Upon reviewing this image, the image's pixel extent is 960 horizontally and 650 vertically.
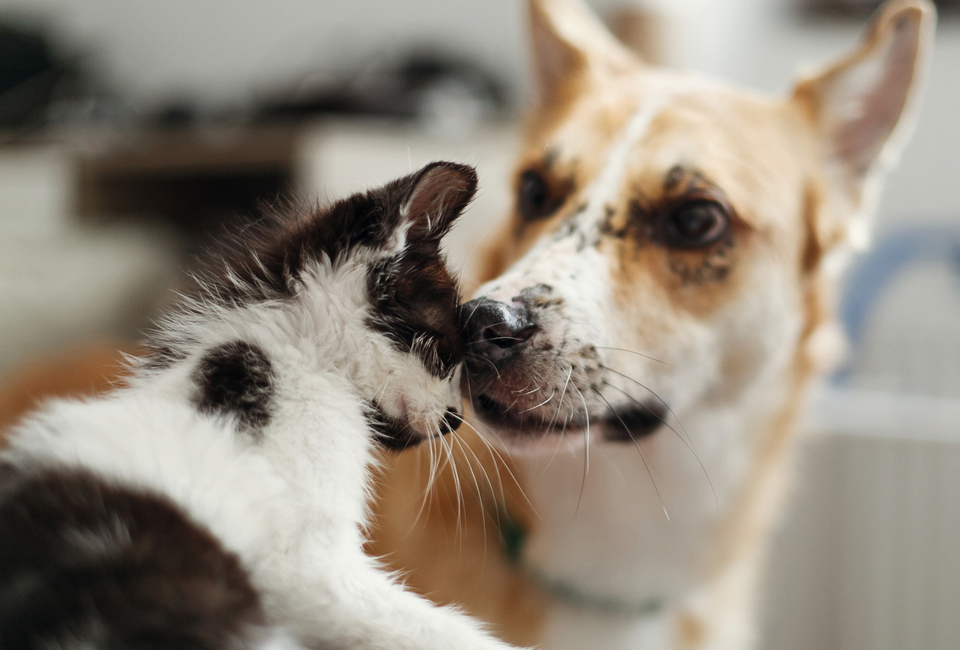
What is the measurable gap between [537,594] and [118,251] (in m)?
1.01

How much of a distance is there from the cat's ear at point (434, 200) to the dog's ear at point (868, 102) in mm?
648

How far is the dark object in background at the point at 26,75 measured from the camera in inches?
86.4

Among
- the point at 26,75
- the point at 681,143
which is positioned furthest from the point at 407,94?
the point at 26,75

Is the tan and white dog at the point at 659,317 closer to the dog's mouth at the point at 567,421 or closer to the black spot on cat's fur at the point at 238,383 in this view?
the dog's mouth at the point at 567,421

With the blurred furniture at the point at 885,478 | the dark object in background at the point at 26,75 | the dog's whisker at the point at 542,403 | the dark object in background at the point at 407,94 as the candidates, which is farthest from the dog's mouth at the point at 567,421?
the dark object in background at the point at 26,75

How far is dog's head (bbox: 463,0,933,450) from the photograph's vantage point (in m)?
0.49

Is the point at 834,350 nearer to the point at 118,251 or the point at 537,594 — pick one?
the point at 537,594

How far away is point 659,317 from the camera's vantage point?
63cm

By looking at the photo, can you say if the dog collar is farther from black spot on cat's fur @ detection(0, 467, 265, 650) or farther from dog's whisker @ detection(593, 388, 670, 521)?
black spot on cat's fur @ detection(0, 467, 265, 650)

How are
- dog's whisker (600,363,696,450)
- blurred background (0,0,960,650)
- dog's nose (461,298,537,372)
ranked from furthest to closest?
1. blurred background (0,0,960,650)
2. dog's whisker (600,363,696,450)
3. dog's nose (461,298,537,372)

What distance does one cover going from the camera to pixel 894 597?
48.3 inches

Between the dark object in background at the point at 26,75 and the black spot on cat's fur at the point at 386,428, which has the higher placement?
the dark object in background at the point at 26,75

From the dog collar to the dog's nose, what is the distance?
36cm

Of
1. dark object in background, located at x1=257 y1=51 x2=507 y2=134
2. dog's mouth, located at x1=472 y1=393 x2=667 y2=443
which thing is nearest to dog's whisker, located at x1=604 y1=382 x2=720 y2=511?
dog's mouth, located at x1=472 y1=393 x2=667 y2=443
